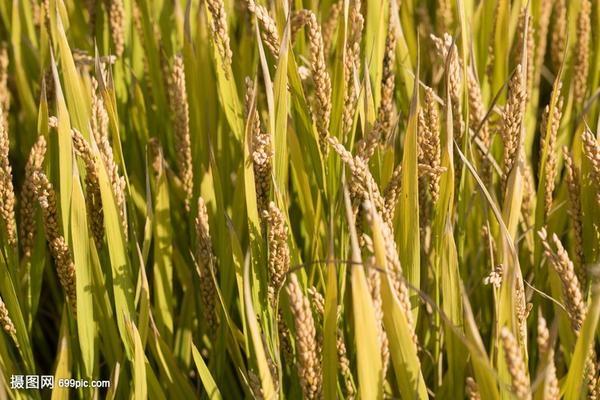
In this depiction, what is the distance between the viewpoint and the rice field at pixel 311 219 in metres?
1.12

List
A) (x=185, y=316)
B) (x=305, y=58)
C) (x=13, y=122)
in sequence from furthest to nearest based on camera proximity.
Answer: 1. (x=13, y=122)
2. (x=305, y=58)
3. (x=185, y=316)

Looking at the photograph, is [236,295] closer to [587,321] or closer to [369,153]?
[369,153]

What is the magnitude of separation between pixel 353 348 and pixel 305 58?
2.32ft

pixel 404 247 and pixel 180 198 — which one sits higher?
pixel 180 198

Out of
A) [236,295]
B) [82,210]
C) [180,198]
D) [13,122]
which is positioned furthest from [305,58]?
[13,122]

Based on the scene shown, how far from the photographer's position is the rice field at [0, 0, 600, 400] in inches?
44.3

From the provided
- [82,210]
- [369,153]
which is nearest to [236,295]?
[82,210]

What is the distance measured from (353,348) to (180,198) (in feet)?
2.01

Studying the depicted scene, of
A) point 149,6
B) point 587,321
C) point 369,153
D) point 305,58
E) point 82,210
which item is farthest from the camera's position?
point 149,6

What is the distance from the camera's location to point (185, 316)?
5.36 feet

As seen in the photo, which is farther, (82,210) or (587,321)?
(82,210)

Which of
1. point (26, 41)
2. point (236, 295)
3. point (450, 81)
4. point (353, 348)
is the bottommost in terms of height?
point (353, 348)

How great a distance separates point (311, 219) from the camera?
1.47 m

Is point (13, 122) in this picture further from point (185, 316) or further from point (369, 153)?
point (369, 153)
